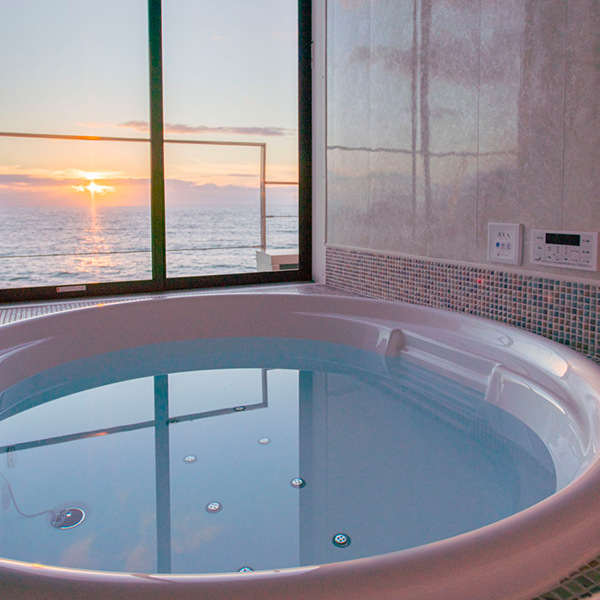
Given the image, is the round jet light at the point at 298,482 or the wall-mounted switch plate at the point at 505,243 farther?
the wall-mounted switch plate at the point at 505,243

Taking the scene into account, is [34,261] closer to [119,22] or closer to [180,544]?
[119,22]

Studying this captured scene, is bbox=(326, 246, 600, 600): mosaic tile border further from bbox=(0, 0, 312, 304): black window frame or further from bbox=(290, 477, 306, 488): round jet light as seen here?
bbox=(290, 477, 306, 488): round jet light

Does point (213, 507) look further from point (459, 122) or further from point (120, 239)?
point (120, 239)

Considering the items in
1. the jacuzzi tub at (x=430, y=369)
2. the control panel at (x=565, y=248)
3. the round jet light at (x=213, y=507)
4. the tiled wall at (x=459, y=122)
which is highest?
the tiled wall at (x=459, y=122)

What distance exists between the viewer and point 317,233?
3430 millimetres

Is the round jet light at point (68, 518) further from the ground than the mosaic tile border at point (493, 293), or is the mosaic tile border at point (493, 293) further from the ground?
the mosaic tile border at point (493, 293)

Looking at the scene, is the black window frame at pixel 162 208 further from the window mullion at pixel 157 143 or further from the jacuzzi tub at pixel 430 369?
the jacuzzi tub at pixel 430 369

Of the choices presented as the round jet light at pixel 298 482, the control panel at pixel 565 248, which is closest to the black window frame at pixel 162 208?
the control panel at pixel 565 248

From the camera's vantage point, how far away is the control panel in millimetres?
1671

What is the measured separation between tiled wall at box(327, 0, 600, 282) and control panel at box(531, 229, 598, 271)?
3 centimetres

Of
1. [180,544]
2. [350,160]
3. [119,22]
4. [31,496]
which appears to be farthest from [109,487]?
[119,22]

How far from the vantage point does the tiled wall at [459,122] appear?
5.62 ft

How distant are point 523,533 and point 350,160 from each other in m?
2.50

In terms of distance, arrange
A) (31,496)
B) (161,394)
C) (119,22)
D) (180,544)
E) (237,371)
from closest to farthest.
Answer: (180,544), (31,496), (161,394), (237,371), (119,22)
